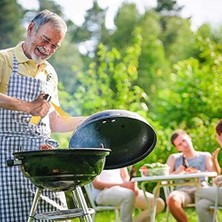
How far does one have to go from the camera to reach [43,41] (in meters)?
3.93

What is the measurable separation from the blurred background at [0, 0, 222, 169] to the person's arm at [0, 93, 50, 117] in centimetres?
534

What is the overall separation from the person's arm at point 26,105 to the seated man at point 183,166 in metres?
2.84

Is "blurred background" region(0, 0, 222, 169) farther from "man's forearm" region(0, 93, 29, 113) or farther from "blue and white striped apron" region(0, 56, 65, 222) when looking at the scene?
"man's forearm" region(0, 93, 29, 113)

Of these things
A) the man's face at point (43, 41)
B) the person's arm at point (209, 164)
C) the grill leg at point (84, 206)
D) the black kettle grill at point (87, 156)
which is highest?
the man's face at point (43, 41)

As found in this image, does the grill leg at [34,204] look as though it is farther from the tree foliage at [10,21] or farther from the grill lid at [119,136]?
the tree foliage at [10,21]

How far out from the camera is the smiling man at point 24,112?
395 cm

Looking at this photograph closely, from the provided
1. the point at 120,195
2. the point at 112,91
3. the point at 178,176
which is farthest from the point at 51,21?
the point at 112,91

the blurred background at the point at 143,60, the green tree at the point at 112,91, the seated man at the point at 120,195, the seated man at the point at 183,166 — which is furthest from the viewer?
the green tree at the point at 112,91

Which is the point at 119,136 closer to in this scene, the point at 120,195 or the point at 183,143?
the point at 120,195

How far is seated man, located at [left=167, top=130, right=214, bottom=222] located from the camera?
651 centimetres

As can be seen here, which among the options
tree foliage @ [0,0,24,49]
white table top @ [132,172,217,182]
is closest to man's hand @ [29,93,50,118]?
white table top @ [132,172,217,182]

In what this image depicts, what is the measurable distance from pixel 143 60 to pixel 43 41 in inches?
712

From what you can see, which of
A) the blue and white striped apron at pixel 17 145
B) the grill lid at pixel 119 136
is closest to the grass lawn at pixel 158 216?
the grill lid at pixel 119 136

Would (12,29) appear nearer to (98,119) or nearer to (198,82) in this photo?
(198,82)
